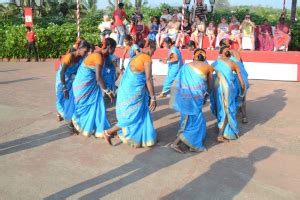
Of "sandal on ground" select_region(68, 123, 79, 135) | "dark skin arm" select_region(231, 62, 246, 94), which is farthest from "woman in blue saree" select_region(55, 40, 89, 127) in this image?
"dark skin arm" select_region(231, 62, 246, 94)

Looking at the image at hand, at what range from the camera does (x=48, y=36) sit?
52.9 feet

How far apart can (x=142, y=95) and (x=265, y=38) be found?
8668 mm

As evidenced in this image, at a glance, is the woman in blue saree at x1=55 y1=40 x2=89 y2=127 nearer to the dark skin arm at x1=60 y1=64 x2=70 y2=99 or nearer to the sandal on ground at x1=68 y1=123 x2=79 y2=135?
the dark skin arm at x1=60 y1=64 x2=70 y2=99

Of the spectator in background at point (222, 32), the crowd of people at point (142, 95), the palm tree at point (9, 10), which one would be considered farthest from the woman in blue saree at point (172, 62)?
the palm tree at point (9, 10)

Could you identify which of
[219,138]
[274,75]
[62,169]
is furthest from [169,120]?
[274,75]

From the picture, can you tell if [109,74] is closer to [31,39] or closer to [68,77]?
[68,77]

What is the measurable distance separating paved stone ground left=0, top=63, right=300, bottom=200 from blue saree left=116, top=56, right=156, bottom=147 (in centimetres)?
17

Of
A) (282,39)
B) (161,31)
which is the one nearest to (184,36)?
(161,31)

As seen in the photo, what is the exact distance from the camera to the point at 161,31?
13953mm

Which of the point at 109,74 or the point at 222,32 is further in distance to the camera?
the point at 222,32

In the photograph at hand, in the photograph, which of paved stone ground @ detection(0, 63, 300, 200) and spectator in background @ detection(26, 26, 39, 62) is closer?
paved stone ground @ detection(0, 63, 300, 200)

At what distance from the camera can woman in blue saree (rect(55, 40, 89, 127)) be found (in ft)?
21.6

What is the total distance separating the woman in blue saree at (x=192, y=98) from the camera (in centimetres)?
562

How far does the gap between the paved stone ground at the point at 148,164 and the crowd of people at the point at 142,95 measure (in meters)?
0.22
